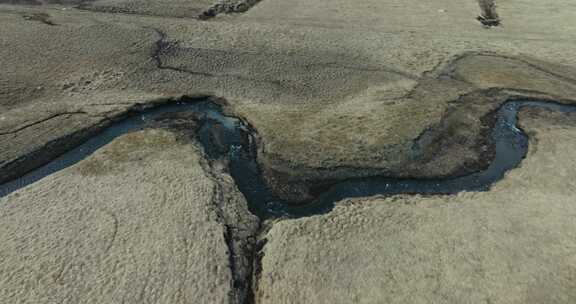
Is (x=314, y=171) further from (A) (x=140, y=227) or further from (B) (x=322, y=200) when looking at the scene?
(A) (x=140, y=227)

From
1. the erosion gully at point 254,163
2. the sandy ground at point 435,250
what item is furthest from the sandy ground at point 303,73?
the sandy ground at point 435,250

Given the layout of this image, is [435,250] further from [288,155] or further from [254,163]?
[254,163]

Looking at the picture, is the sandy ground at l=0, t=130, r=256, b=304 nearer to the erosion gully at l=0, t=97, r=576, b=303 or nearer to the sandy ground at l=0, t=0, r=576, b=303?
the sandy ground at l=0, t=0, r=576, b=303

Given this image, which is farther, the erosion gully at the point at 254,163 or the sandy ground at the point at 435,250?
the erosion gully at the point at 254,163

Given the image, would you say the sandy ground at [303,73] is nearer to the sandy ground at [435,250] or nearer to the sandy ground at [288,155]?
the sandy ground at [288,155]

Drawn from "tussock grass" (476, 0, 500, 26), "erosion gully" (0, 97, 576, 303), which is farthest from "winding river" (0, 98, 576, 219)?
"tussock grass" (476, 0, 500, 26)
